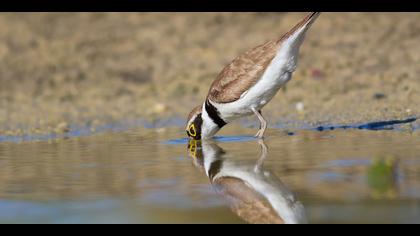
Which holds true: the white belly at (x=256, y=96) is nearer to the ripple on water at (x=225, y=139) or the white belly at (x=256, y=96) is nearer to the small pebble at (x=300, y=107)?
the ripple on water at (x=225, y=139)

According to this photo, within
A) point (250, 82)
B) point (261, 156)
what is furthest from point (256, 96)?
point (261, 156)

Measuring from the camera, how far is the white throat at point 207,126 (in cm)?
952

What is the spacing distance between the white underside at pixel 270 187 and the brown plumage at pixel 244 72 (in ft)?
4.42

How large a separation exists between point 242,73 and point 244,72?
3cm

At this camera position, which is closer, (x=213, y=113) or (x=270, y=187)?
(x=270, y=187)

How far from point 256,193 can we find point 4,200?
5.78 ft

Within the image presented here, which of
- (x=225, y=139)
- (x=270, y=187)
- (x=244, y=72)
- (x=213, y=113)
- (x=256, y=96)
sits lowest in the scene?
(x=270, y=187)

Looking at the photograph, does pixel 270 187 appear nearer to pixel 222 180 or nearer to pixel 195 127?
pixel 222 180

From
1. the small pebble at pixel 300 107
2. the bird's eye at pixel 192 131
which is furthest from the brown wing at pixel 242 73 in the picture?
the small pebble at pixel 300 107

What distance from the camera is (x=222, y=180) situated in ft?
21.6

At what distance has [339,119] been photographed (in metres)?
10.4

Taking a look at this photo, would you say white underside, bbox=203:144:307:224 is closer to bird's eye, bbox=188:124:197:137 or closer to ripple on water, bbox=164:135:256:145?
ripple on water, bbox=164:135:256:145

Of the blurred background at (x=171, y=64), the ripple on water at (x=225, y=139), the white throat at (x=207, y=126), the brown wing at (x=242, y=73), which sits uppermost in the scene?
the blurred background at (x=171, y=64)

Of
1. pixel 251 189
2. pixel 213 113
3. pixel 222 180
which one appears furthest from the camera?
pixel 213 113
